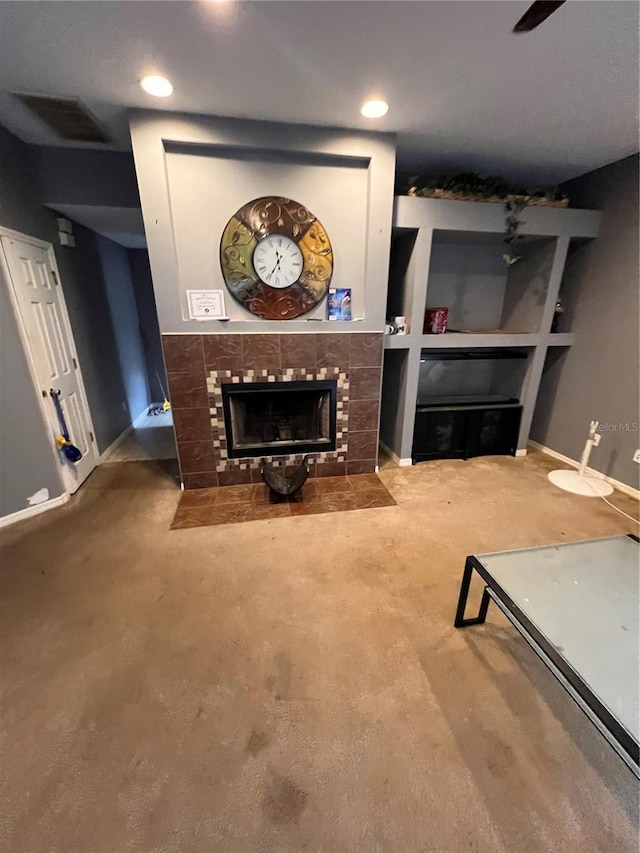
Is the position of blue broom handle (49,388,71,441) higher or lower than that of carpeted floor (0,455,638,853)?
higher

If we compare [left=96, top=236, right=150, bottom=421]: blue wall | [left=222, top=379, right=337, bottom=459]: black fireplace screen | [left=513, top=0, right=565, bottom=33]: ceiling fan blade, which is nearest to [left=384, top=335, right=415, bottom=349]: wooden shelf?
[left=222, top=379, right=337, bottom=459]: black fireplace screen

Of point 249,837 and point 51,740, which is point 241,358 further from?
point 249,837

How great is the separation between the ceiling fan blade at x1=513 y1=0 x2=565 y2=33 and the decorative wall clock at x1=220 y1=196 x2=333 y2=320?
51.3 inches

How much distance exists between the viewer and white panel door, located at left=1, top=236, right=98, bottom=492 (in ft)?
7.40

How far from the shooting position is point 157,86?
1.77 meters

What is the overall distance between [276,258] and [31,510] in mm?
2437

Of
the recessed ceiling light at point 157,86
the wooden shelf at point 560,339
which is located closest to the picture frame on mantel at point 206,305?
the recessed ceiling light at point 157,86

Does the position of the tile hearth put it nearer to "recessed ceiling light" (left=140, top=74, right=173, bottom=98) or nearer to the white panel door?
the white panel door

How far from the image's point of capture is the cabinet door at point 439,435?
122 inches

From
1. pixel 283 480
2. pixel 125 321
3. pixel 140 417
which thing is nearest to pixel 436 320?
pixel 283 480

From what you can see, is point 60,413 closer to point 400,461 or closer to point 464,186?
point 400,461

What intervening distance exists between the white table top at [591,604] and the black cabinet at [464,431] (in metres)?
1.66

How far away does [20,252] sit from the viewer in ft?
7.39

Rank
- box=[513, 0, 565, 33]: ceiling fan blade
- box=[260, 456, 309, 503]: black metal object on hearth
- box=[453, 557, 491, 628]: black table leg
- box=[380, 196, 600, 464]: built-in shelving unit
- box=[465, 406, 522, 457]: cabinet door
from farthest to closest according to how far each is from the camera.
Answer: box=[465, 406, 522, 457]: cabinet door
box=[380, 196, 600, 464]: built-in shelving unit
box=[260, 456, 309, 503]: black metal object on hearth
box=[453, 557, 491, 628]: black table leg
box=[513, 0, 565, 33]: ceiling fan blade
